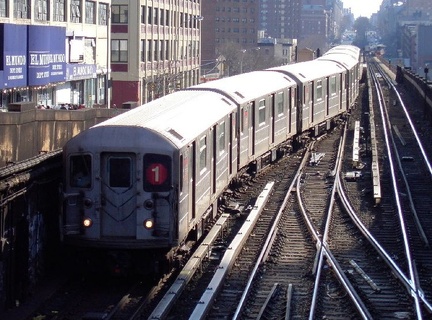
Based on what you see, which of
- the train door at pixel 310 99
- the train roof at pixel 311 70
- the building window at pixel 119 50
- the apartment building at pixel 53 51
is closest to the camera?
the train roof at pixel 311 70

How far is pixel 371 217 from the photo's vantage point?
18.9 m

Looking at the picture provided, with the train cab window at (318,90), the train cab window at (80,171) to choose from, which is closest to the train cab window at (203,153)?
the train cab window at (80,171)

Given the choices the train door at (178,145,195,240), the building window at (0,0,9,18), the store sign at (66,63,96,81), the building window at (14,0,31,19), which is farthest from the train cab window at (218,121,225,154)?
the store sign at (66,63,96,81)

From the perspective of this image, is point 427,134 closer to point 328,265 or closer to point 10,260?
point 328,265

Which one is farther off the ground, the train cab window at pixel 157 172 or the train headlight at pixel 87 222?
the train cab window at pixel 157 172

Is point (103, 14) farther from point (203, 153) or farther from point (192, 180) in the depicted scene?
point (192, 180)

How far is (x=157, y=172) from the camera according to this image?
42.8 feet

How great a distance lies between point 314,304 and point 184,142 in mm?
3062

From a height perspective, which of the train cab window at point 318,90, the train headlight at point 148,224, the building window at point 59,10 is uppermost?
the building window at point 59,10

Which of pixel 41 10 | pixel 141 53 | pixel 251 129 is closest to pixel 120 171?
pixel 251 129

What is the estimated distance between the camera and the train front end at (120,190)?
42.7 feet

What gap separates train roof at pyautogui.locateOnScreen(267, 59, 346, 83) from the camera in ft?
Answer: 93.9

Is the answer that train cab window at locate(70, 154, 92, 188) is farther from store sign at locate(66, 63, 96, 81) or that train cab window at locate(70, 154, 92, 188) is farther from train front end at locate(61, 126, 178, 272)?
store sign at locate(66, 63, 96, 81)

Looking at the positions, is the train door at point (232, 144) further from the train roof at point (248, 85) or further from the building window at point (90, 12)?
the building window at point (90, 12)
